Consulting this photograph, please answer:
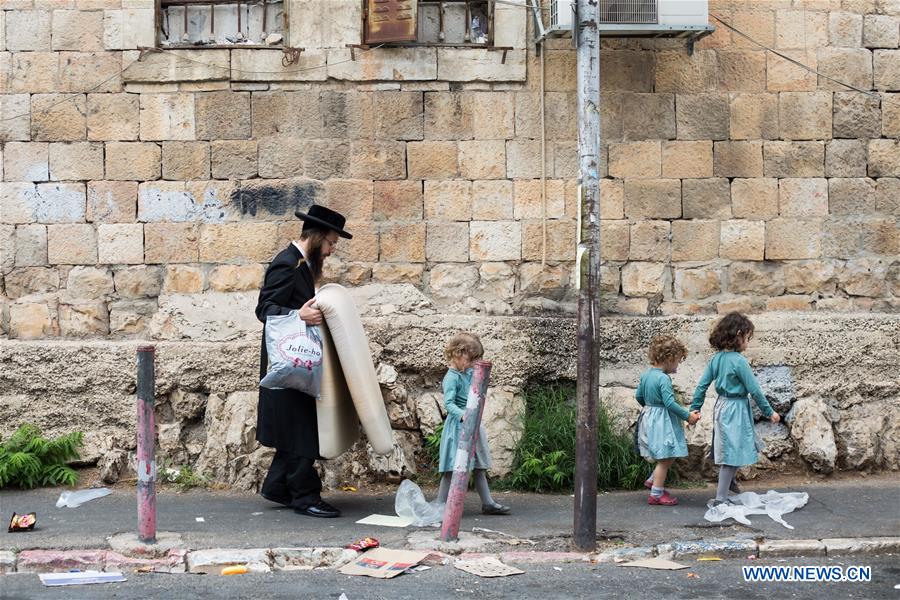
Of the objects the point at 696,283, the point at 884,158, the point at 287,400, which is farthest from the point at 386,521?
the point at 884,158

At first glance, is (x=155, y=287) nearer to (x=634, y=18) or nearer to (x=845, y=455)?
(x=634, y=18)

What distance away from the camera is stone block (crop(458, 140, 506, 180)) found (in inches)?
313

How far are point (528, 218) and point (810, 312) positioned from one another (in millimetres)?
2280

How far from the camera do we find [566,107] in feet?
26.2

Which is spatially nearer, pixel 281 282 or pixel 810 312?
pixel 281 282

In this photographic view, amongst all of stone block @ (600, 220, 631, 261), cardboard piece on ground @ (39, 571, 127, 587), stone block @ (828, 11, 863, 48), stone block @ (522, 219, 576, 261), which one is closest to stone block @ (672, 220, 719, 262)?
stone block @ (600, 220, 631, 261)

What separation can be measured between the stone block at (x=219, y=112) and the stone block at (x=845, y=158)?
14.4ft

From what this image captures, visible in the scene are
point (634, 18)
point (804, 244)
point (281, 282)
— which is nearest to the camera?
point (281, 282)

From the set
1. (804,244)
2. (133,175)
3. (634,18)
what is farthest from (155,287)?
(804,244)

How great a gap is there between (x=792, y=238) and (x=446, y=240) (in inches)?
103

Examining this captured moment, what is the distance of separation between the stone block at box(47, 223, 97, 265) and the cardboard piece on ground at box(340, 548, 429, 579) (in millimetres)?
3486

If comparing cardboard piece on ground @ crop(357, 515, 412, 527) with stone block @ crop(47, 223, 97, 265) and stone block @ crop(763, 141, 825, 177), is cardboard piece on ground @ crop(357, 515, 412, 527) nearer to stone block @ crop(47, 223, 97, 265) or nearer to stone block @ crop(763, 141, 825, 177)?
stone block @ crop(47, 223, 97, 265)

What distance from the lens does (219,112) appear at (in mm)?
7859

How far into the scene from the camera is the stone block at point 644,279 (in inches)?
316
